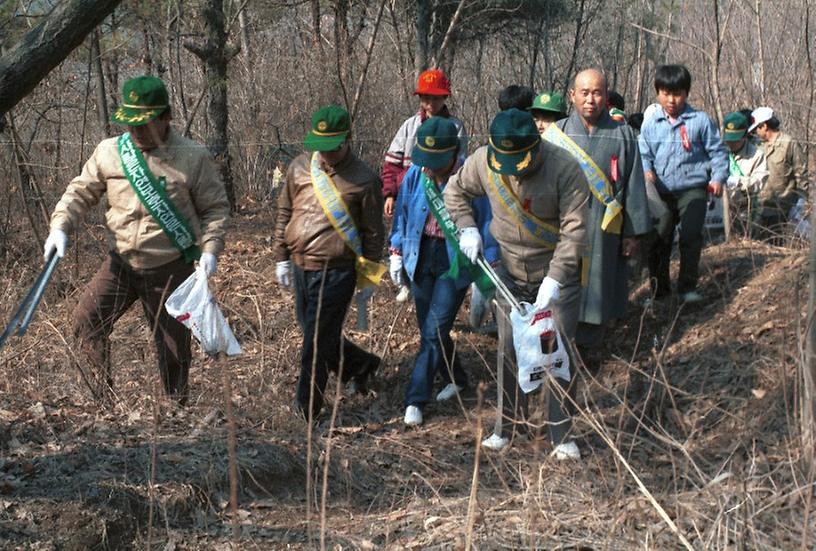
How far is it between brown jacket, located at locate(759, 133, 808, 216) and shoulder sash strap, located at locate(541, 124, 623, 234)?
8.60 ft

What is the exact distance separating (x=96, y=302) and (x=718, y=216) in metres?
5.86

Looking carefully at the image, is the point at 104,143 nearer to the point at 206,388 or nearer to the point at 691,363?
the point at 206,388

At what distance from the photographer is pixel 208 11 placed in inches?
383

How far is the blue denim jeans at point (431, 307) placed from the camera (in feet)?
20.5

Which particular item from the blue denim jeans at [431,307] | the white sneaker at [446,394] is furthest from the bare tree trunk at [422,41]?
the white sneaker at [446,394]

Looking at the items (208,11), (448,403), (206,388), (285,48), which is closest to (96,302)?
(206,388)

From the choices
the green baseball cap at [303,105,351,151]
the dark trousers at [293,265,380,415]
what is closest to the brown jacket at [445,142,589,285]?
the green baseball cap at [303,105,351,151]

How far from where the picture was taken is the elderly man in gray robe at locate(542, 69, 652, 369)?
6.47m

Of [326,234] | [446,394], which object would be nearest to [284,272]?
[326,234]

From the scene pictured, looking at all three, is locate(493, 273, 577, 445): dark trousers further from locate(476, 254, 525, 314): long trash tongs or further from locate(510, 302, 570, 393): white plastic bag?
locate(510, 302, 570, 393): white plastic bag

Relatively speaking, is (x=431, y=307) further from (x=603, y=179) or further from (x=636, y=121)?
(x=636, y=121)

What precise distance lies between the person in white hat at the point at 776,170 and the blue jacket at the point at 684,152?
139 centimetres

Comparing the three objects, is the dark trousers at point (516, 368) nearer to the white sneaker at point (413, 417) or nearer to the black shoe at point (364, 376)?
the white sneaker at point (413, 417)

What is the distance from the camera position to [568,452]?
521 cm
